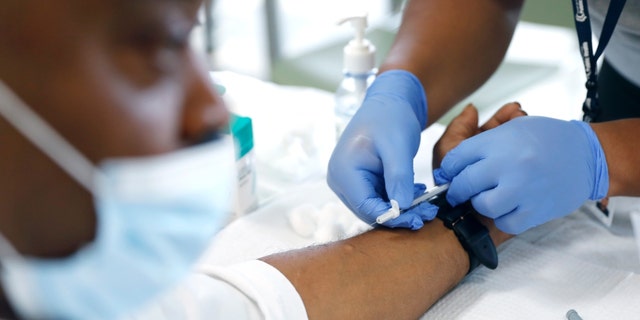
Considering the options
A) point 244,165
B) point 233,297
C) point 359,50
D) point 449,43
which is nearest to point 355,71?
point 359,50

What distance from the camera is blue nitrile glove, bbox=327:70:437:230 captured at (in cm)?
102

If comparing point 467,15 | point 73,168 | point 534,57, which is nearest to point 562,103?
point 467,15

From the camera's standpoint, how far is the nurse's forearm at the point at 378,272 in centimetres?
92

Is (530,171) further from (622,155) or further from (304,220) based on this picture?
(304,220)

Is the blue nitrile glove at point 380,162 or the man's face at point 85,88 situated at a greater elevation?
the man's face at point 85,88

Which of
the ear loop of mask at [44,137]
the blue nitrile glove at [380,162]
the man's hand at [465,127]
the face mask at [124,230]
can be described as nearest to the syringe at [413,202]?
the blue nitrile glove at [380,162]

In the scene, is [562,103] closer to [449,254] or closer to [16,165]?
[449,254]

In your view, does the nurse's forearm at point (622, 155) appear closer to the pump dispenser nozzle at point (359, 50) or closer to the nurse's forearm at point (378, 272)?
the nurse's forearm at point (378, 272)

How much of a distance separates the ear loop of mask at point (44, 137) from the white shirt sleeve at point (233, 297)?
0.32 m

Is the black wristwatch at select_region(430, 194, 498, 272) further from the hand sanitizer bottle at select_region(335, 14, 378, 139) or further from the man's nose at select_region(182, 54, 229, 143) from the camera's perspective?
the man's nose at select_region(182, 54, 229, 143)

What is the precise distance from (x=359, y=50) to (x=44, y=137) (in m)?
0.86

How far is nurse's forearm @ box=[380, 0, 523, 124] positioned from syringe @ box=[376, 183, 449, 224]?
247mm

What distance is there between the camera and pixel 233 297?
0.86m

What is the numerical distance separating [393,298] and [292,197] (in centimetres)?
34
